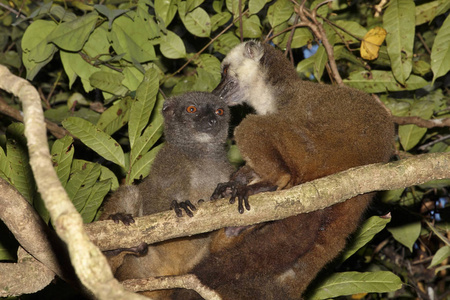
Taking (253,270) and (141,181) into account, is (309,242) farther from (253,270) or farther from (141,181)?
(141,181)

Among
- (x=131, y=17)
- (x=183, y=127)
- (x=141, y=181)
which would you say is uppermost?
(x=131, y=17)

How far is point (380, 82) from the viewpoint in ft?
17.1

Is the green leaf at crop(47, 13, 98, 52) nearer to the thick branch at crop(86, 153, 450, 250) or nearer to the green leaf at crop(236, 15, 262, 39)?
the green leaf at crop(236, 15, 262, 39)

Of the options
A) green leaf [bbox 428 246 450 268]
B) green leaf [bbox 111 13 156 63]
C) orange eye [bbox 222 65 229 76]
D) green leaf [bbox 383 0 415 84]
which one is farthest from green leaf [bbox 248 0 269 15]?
green leaf [bbox 428 246 450 268]

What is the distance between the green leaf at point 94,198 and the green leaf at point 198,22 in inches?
78.6

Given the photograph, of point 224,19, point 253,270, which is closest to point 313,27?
point 224,19

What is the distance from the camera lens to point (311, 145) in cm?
365

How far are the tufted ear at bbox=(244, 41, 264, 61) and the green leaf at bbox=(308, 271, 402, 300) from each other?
88.8 inches

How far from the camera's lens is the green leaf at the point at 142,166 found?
462 cm

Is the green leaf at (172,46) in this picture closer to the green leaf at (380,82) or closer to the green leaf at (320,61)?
the green leaf at (320,61)

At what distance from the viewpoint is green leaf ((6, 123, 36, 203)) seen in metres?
3.67

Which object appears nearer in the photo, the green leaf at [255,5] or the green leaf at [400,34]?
the green leaf at [400,34]

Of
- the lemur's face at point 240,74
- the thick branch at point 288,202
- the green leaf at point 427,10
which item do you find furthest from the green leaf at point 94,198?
the green leaf at point 427,10

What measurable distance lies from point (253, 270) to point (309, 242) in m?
0.45
